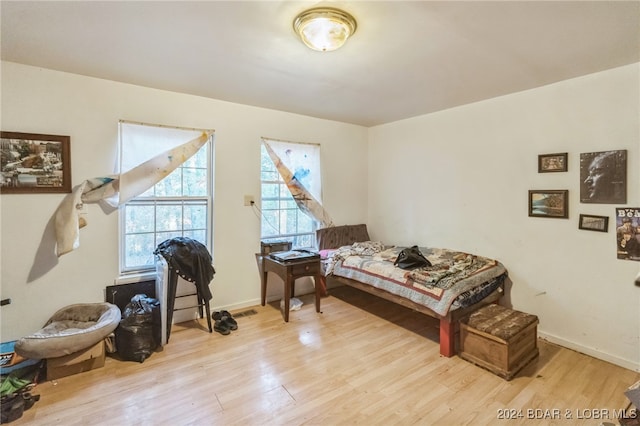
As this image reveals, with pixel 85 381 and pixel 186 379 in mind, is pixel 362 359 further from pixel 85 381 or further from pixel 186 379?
pixel 85 381

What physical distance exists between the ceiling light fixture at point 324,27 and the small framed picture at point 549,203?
233 centimetres

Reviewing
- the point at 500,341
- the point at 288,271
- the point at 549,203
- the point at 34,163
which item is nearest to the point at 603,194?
the point at 549,203

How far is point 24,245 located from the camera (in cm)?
247

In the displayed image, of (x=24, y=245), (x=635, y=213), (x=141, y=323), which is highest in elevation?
(x=635, y=213)

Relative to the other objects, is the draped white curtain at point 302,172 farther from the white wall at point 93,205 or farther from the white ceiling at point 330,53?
the white ceiling at point 330,53

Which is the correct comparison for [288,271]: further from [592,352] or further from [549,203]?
[592,352]

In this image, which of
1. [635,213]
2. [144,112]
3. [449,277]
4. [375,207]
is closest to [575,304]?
[635,213]

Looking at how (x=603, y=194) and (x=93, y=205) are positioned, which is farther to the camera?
(x=93, y=205)

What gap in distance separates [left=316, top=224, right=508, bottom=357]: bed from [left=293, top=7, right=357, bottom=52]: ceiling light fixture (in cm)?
205

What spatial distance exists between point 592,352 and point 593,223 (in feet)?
3.63

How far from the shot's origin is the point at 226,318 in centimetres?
308

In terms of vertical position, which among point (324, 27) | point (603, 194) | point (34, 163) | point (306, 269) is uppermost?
point (324, 27)

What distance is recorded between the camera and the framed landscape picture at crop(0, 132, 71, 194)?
2.41 m

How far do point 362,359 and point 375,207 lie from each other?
259cm
